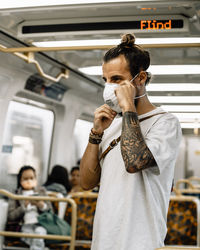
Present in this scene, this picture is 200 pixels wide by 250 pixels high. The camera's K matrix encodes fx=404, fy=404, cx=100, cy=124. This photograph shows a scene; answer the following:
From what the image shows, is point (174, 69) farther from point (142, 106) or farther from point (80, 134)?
point (80, 134)

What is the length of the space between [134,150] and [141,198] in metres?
0.20

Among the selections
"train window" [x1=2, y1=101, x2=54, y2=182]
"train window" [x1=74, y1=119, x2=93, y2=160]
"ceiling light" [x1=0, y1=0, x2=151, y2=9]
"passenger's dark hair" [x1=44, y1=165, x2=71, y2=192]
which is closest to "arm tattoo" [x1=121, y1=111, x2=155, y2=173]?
"ceiling light" [x1=0, y1=0, x2=151, y2=9]

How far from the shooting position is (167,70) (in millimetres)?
5105

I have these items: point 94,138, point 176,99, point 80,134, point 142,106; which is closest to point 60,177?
point 80,134

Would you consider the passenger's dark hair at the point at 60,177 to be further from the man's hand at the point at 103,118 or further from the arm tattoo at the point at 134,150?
the arm tattoo at the point at 134,150

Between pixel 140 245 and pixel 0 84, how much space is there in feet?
13.1

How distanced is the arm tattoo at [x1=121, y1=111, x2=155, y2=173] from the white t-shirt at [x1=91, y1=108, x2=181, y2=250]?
35 millimetres

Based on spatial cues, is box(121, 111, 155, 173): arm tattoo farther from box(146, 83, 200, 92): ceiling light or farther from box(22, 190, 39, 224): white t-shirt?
box(146, 83, 200, 92): ceiling light

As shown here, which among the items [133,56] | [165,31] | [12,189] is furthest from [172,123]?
[12,189]

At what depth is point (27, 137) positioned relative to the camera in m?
6.44

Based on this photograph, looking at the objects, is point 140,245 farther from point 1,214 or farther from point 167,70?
point 167,70

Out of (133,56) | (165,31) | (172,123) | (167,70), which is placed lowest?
(172,123)

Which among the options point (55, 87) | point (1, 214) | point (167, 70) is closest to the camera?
point (1, 214)

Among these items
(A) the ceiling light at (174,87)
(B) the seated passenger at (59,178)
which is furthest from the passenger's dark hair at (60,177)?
(A) the ceiling light at (174,87)
